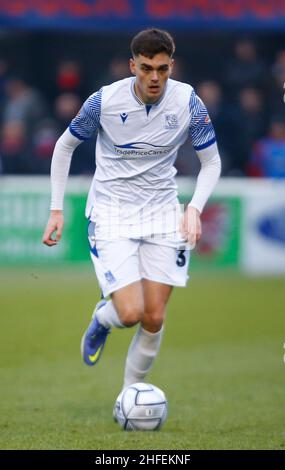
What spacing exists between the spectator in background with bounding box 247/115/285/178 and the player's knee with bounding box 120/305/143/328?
1016 cm

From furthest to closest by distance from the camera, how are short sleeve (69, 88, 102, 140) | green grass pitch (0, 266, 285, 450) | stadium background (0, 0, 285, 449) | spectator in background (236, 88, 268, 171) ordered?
spectator in background (236, 88, 268, 171), stadium background (0, 0, 285, 449), short sleeve (69, 88, 102, 140), green grass pitch (0, 266, 285, 450)

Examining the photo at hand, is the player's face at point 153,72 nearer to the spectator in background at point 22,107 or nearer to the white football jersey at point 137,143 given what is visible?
the white football jersey at point 137,143

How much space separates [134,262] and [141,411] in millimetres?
963

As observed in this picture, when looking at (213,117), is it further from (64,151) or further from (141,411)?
(141,411)

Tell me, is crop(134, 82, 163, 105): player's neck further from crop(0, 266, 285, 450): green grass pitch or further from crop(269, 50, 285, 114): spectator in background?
crop(269, 50, 285, 114): spectator in background

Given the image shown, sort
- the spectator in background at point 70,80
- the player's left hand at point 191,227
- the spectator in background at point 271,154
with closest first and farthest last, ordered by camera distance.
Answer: the player's left hand at point 191,227 → the spectator in background at point 271,154 → the spectator in background at point 70,80

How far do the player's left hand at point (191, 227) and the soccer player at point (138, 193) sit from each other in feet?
0.29

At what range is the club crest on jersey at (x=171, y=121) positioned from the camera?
7.27 meters

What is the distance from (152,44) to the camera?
694 cm

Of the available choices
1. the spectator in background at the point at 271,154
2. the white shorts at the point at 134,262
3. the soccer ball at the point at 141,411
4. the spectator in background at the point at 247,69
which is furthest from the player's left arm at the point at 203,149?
the spectator in background at the point at 247,69

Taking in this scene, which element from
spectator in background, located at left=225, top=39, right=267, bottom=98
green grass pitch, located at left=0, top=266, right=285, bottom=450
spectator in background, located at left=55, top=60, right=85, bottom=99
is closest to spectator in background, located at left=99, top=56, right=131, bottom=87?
spectator in background, located at left=55, top=60, right=85, bottom=99

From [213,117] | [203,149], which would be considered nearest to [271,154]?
[213,117]

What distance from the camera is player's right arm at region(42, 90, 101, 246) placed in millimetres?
7168

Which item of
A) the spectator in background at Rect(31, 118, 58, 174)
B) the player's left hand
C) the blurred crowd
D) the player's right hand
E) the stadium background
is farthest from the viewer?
the spectator in background at Rect(31, 118, 58, 174)
